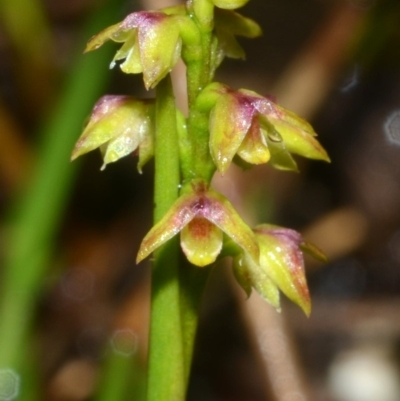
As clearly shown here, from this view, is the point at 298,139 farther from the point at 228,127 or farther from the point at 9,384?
the point at 9,384

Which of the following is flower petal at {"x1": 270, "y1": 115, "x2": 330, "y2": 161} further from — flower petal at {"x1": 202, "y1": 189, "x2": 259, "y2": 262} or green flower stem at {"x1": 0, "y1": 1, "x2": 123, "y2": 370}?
green flower stem at {"x1": 0, "y1": 1, "x2": 123, "y2": 370}

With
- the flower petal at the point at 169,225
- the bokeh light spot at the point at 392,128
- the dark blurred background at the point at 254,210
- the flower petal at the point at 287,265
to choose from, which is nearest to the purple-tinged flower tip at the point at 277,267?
the flower petal at the point at 287,265

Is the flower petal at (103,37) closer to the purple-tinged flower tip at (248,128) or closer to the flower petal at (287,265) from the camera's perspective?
the purple-tinged flower tip at (248,128)

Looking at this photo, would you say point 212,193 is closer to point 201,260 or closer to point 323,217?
→ point 201,260

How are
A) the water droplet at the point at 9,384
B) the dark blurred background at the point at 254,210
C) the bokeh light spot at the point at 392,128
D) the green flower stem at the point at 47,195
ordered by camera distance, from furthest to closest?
the bokeh light spot at the point at 392,128 < the dark blurred background at the point at 254,210 < the green flower stem at the point at 47,195 < the water droplet at the point at 9,384

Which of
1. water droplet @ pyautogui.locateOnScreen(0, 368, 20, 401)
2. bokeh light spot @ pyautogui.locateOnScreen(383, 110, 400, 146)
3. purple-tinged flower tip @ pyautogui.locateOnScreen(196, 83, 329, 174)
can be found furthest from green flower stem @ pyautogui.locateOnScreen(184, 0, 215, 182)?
bokeh light spot @ pyautogui.locateOnScreen(383, 110, 400, 146)

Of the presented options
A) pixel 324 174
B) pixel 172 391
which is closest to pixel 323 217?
pixel 324 174

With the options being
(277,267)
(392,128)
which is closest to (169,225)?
(277,267)

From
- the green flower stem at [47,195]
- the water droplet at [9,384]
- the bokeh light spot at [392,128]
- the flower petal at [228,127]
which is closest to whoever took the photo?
the flower petal at [228,127]
